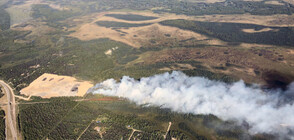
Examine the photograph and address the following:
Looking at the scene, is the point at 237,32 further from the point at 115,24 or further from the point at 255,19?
the point at 115,24

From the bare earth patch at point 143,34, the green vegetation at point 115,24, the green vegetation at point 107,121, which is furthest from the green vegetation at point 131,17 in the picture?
the green vegetation at point 107,121

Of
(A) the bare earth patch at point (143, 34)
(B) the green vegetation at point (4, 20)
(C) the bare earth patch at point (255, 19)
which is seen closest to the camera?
(A) the bare earth patch at point (143, 34)

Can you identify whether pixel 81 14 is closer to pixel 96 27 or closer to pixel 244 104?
pixel 96 27

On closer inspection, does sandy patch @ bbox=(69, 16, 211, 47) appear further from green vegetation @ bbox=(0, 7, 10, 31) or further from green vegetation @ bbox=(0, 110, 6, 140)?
green vegetation @ bbox=(0, 110, 6, 140)

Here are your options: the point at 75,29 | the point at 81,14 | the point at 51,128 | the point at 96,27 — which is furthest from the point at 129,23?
the point at 51,128

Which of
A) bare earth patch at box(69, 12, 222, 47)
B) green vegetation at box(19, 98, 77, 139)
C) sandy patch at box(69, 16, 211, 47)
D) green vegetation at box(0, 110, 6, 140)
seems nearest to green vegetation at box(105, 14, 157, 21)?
bare earth patch at box(69, 12, 222, 47)

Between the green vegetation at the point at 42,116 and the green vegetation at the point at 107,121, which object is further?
the green vegetation at the point at 42,116

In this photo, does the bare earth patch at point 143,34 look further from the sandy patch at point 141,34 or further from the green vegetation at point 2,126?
the green vegetation at point 2,126
